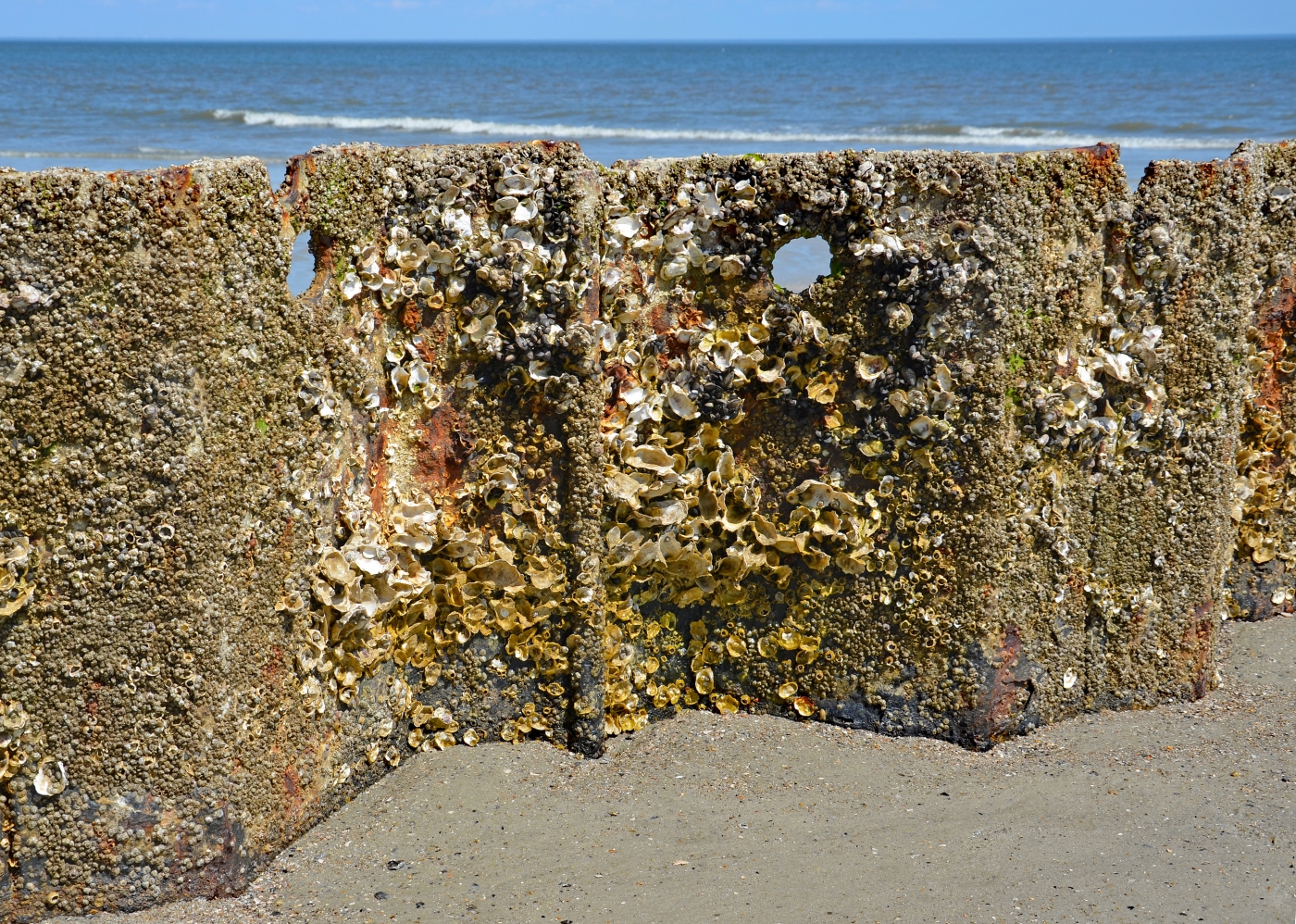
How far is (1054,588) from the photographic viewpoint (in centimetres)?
369

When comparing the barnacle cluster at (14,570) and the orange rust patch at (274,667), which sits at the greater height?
the barnacle cluster at (14,570)

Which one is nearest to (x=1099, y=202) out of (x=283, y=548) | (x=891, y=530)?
(x=891, y=530)

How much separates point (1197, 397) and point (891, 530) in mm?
1186

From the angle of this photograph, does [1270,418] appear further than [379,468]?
Yes

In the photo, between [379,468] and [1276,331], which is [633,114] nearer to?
[1276,331]

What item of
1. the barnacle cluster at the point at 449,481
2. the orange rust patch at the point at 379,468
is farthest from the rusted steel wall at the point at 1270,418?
the orange rust patch at the point at 379,468

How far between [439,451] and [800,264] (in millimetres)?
7085

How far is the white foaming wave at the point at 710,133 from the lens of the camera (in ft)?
66.2

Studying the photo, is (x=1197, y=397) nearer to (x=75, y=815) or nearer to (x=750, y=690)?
(x=750, y=690)

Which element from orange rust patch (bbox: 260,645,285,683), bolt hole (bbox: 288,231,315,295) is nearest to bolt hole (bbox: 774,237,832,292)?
bolt hole (bbox: 288,231,315,295)

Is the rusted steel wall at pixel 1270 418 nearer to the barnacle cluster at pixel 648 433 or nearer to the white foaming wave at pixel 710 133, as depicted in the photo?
the barnacle cluster at pixel 648 433

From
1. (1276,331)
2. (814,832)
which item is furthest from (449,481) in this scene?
(1276,331)

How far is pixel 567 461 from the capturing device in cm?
338

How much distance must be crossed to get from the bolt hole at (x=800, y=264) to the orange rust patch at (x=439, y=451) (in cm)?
590
